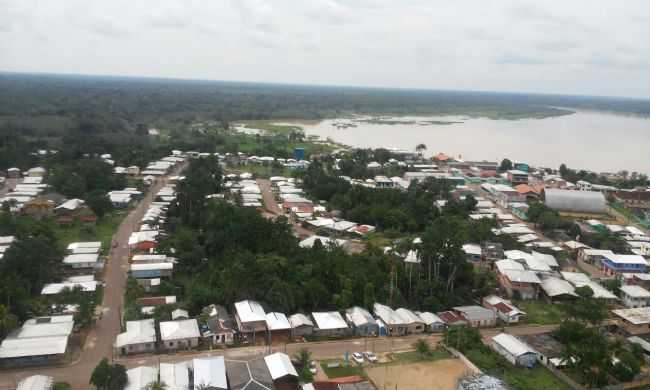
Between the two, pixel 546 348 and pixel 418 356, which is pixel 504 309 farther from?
pixel 418 356

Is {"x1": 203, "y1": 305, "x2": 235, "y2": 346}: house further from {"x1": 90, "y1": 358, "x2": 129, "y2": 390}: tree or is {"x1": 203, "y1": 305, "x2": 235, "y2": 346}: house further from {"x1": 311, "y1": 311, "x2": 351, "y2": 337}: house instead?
{"x1": 90, "y1": 358, "x2": 129, "y2": 390}: tree

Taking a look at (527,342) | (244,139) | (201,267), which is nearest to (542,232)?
(527,342)

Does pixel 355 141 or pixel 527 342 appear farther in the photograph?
pixel 355 141

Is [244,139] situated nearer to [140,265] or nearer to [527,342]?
[140,265]

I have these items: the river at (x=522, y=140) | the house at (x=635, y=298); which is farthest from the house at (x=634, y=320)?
the river at (x=522, y=140)

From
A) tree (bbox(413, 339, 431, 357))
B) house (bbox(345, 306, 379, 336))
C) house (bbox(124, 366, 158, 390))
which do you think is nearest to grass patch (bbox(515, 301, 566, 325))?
tree (bbox(413, 339, 431, 357))

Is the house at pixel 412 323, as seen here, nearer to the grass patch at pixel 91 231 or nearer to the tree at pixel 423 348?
the tree at pixel 423 348

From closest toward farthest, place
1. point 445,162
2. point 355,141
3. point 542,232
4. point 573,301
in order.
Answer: point 573,301, point 542,232, point 445,162, point 355,141
